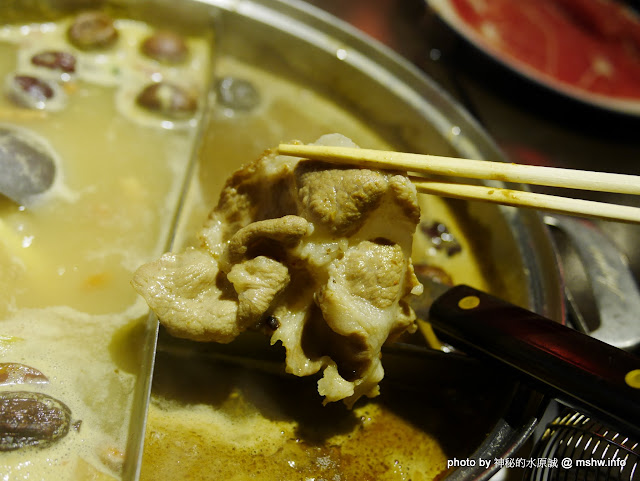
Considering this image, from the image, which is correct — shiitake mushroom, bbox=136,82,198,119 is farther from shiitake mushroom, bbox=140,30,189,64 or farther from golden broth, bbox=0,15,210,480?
shiitake mushroom, bbox=140,30,189,64

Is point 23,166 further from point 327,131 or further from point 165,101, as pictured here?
point 327,131

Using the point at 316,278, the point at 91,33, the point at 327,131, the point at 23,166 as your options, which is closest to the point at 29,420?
the point at 316,278

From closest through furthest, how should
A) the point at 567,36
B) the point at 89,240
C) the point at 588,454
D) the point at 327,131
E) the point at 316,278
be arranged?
1. the point at 316,278
2. the point at 588,454
3. the point at 89,240
4. the point at 327,131
5. the point at 567,36

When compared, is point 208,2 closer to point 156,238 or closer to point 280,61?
point 280,61

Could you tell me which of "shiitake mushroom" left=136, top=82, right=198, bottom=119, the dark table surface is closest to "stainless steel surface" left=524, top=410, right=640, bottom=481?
the dark table surface

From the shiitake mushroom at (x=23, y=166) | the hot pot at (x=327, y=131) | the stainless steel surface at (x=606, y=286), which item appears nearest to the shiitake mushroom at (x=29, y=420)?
the hot pot at (x=327, y=131)
